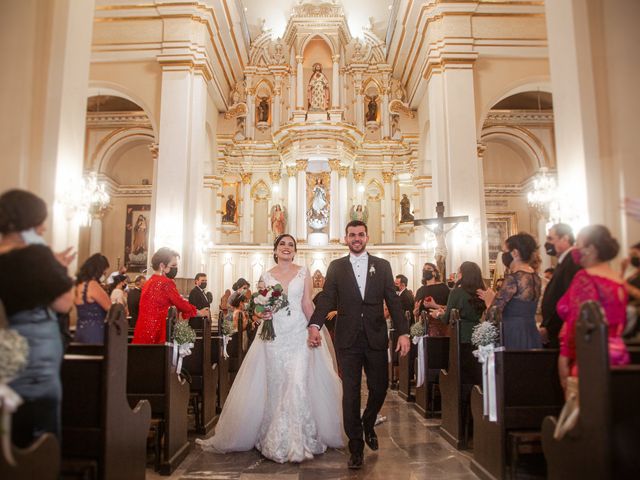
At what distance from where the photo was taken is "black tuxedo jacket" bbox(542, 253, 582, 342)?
392 cm

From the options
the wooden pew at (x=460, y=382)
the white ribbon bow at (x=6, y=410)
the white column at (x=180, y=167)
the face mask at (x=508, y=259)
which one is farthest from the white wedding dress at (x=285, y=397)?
the white column at (x=180, y=167)

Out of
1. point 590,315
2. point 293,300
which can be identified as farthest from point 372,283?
point 590,315

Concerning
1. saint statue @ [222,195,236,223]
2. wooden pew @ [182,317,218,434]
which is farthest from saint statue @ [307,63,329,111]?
wooden pew @ [182,317,218,434]

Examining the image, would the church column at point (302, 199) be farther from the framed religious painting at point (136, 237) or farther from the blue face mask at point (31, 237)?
the blue face mask at point (31, 237)

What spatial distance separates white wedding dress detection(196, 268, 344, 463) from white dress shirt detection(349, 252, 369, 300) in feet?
2.19

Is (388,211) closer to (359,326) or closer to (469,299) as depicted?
(469,299)

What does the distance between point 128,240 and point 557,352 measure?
18.9 m

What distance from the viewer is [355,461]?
437cm

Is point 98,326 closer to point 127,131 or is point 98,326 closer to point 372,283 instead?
point 372,283

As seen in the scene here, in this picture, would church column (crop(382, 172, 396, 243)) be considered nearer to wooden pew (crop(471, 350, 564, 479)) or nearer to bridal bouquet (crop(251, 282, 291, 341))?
bridal bouquet (crop(251, 282, 291, 341))

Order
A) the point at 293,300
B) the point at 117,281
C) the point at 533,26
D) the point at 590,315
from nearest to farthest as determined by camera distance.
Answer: the point at 590,315, the point at 293,300, the point at 117,281, the point at 533,26

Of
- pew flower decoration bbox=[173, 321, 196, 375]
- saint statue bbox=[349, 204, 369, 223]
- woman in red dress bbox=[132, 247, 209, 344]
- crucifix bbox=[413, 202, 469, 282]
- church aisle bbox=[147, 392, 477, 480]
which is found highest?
saint statue bbox=[349, 204, 369, 223]

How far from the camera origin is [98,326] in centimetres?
475

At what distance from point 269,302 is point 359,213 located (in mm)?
13154
